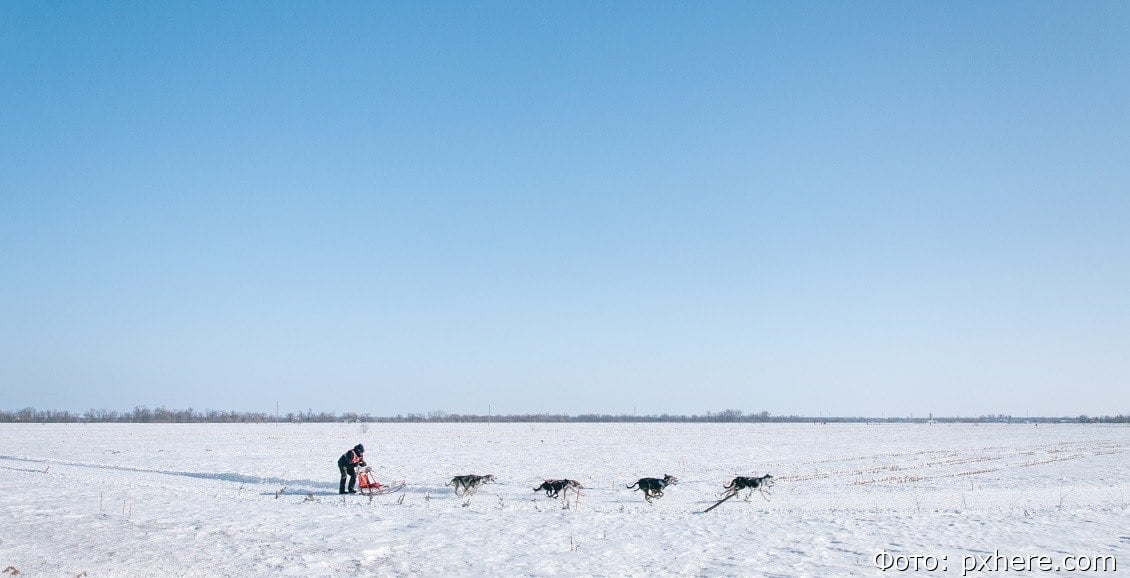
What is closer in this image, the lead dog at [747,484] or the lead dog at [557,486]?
the lead dog at [557,486]

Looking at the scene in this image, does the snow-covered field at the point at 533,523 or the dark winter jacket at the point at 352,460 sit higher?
the dark winter jacket at the point at 352,460

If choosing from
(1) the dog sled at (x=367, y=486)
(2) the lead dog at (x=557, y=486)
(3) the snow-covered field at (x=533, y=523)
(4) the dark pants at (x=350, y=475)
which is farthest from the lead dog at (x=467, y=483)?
(4) the dark pants at (x=350, y=475)

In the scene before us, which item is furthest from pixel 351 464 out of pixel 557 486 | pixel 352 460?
pixel 557 486

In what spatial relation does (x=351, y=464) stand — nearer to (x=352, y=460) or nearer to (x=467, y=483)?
(x=352, y=460)

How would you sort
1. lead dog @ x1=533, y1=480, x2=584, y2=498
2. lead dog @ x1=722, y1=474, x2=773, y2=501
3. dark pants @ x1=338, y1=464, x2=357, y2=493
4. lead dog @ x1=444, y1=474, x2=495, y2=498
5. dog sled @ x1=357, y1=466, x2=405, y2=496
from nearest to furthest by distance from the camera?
1. lead dog @ x1=533, y1=480, x2=584, y2=498
2. lead dog @ x1=722, y1=474, x2=773, y2=501
3. lead dog @ x1=444, y1=474, x2=495, y2=498
4. dark pants @ x1=338, y1=464, x2=357, y2=493
5. dog sled @ x1=357, y1=466, x2=405, y2=496

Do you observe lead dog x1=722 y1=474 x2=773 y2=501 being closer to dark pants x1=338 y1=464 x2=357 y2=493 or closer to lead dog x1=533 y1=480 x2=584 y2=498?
lead dog x1=533 y1=480 x2=584 y2=498

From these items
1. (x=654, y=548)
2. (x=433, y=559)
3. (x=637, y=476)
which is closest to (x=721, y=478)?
(x=637, y=476)

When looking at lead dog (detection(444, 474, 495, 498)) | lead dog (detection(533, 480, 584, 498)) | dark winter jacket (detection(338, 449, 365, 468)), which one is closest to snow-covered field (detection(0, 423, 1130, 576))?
lead dog (detection(533, 480, 584, 498))

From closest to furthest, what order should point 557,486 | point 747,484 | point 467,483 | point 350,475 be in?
point 557,486 → point 747,484 → point 467,483 → point 350,475

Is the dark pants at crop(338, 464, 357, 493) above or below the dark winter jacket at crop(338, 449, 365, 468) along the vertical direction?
below

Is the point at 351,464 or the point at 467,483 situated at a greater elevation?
the point at 351,464

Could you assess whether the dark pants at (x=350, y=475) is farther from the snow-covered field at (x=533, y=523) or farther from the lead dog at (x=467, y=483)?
the lead dog at (x=467, y=483)

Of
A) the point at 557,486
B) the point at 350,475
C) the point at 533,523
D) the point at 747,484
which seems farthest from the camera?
the point at 350,475

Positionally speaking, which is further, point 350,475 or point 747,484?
point 350,475
